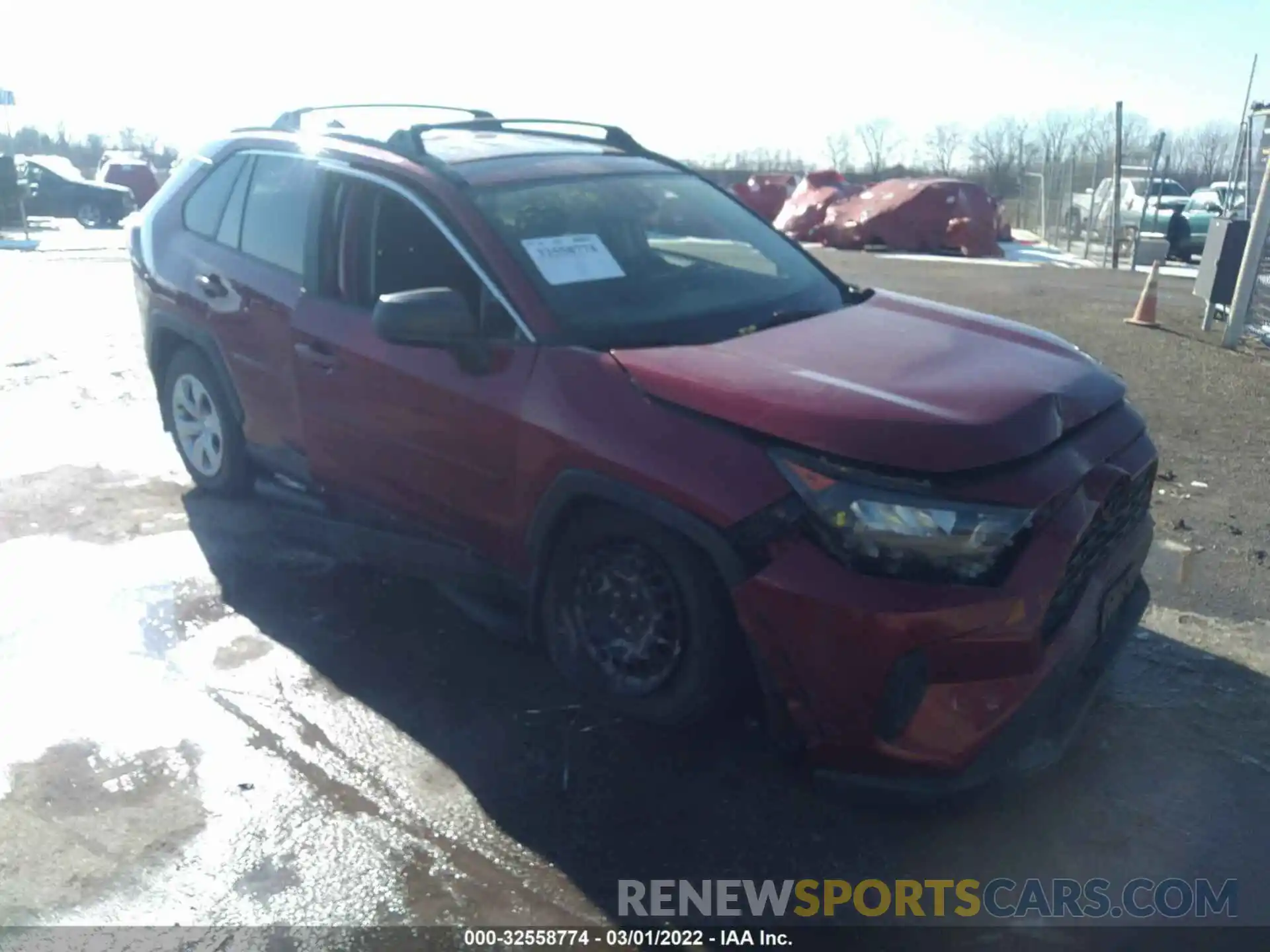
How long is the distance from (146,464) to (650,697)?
13.9ft

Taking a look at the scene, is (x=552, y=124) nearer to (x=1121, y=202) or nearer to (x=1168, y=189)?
(x=1121, y=202)

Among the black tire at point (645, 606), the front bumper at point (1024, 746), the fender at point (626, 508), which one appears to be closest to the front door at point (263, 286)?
the fender at point (626, 508)

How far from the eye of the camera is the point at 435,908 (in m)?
2.90

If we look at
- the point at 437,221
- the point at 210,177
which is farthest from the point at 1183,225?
the point at 437,221

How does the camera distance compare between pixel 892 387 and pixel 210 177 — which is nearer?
pixel 892 387

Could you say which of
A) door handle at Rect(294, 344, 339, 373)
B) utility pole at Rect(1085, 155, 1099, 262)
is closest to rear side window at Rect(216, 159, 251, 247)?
door handle at Rect(294, 344, 339, 373)

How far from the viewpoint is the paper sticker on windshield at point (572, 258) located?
3.85 m

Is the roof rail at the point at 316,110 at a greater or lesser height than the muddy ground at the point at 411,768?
greater

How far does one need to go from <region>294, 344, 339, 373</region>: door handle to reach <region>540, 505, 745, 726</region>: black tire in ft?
4.33

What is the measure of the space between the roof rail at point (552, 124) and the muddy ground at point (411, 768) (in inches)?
76.1

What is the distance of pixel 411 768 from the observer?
11.5 feet

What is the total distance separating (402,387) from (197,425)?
2.11 m

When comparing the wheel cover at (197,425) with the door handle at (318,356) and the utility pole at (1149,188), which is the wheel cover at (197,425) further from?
the utility pole at (1149,188)

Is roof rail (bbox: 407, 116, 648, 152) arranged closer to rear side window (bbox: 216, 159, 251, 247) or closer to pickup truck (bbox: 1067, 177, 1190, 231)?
rear side window (bbox: 216, 159, 251, 247)
